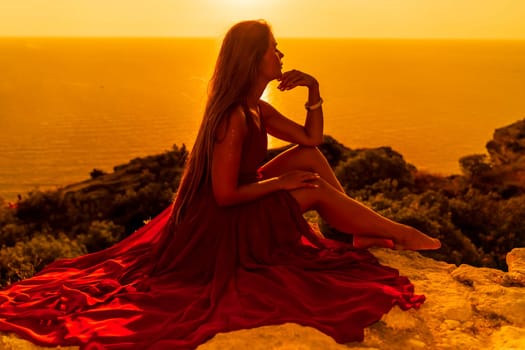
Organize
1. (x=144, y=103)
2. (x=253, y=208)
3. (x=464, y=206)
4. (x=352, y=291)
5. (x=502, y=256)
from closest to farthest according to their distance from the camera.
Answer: (x=352, y=291), (x=253, y=208), (x=502, y=256), (x=464, y=206), (x=144, y=103)

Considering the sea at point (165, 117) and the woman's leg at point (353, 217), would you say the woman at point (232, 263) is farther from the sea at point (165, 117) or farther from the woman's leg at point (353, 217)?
the sea at point (165, 117)

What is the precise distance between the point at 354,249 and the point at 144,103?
64148mm

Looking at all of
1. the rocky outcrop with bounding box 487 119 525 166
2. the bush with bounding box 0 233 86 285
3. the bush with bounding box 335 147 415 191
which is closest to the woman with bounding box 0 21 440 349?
the bush with bounding box 0 233 86 285

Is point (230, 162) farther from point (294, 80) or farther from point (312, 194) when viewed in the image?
point (294, 80)

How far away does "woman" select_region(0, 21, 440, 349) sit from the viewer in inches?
149

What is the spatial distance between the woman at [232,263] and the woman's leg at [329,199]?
0.04 ft

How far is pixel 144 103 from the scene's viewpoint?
219 feet

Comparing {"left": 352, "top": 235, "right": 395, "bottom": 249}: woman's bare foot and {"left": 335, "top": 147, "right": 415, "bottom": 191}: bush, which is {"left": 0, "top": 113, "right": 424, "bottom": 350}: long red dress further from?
{"left": 335, "top": 147, "right": 415, "bottom": 191}: bush

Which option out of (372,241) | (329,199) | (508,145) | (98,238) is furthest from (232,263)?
(508,145)

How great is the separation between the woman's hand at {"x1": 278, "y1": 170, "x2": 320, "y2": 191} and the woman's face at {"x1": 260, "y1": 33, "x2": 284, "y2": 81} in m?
0.76

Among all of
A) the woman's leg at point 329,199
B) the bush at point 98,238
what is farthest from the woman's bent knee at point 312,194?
the bush at point 98,238

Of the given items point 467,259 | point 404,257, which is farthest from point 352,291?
point 467,259

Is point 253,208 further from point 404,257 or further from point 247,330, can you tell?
point 404,257

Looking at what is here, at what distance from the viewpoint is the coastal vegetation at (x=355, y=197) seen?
8.07 metres
